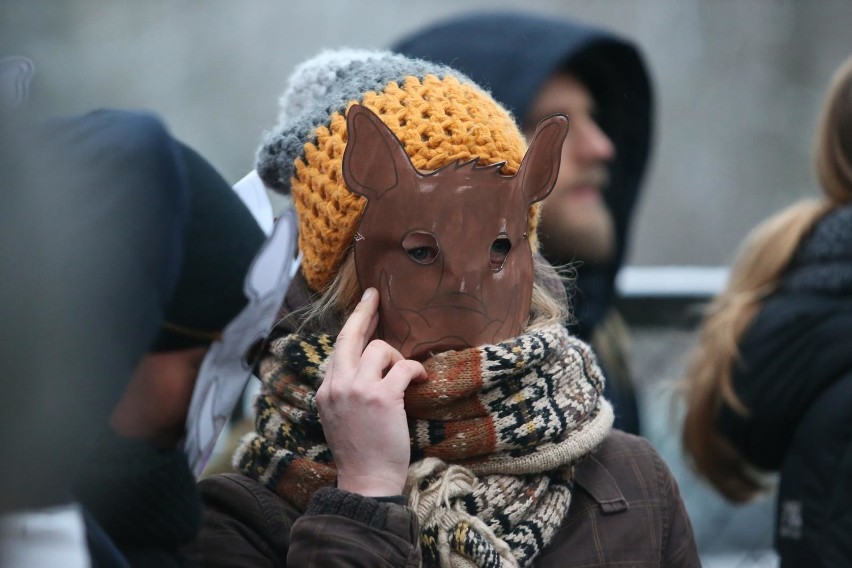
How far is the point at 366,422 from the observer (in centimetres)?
154

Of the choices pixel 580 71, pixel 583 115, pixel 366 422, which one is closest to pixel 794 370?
pixel 583 115

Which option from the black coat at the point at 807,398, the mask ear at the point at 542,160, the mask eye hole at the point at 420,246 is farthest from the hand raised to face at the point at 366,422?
the black coat at the point at 807,398

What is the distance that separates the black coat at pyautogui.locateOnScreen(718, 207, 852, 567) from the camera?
2541 mm

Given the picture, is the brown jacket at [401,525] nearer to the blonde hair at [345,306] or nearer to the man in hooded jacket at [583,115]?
the blonde hair at [345,306]

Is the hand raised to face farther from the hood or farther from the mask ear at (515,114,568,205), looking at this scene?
the hood

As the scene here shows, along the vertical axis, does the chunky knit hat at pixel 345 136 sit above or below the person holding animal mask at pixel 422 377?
above

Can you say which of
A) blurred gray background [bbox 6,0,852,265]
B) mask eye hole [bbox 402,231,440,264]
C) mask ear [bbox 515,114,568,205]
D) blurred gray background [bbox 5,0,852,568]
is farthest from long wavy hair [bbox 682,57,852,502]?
blurred gray background [bbox 6,0,852,265]

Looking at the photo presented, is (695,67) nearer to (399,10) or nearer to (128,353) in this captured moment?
(399,10)

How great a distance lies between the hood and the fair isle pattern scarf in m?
1.53

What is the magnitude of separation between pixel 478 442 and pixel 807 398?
1.36 metres

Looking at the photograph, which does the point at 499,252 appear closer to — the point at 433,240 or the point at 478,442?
the point at 433,240

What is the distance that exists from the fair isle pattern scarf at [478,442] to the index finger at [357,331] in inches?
3.4

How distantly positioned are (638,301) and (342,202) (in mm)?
3100

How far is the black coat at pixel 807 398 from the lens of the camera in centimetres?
254
